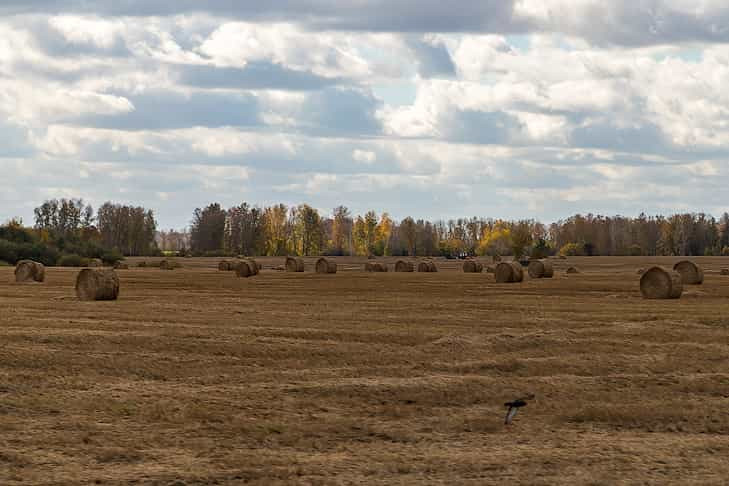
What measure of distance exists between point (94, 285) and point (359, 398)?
802 inches

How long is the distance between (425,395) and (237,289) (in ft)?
94.0

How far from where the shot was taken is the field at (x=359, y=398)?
1214 cm

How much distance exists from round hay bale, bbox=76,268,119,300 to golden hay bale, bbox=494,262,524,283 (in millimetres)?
21596

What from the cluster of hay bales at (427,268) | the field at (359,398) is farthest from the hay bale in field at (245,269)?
the field at (359,398)

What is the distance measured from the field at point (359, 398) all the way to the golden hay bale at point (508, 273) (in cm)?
2202

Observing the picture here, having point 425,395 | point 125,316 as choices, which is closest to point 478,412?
point 425,395

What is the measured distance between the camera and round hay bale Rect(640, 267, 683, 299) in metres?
37.3

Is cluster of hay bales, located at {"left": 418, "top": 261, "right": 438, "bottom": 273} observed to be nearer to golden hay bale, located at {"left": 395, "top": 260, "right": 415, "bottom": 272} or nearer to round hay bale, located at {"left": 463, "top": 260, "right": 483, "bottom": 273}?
golden hay bale, located at {"left": 395, "top": 260, "right": 415, "bottom": 272}

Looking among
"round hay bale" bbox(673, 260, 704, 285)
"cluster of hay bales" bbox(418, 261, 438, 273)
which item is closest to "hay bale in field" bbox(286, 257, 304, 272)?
"cluster of hay bales" bbox(418, 261, 438, 273)

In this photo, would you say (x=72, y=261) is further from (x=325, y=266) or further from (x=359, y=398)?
(x=359, y=398)

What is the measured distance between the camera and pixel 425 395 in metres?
16.4

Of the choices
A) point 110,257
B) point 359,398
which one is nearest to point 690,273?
point 359,398

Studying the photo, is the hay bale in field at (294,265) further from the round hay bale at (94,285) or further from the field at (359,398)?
the field at (359,398)

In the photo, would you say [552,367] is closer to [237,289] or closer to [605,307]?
[605,307]
